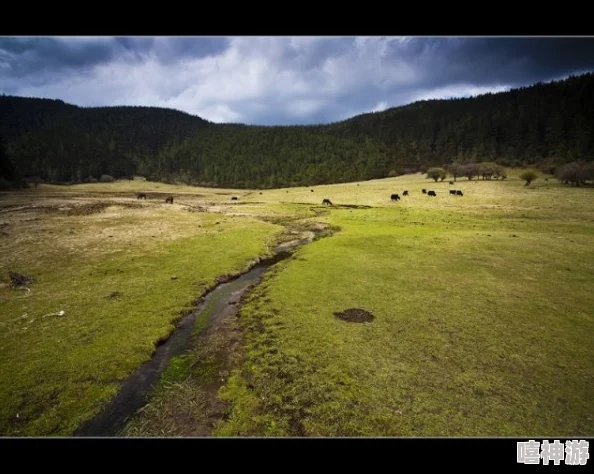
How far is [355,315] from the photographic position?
15.1 metres

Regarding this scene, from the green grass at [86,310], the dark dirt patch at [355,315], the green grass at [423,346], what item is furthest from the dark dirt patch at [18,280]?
the dark dirt patch at [355,315]

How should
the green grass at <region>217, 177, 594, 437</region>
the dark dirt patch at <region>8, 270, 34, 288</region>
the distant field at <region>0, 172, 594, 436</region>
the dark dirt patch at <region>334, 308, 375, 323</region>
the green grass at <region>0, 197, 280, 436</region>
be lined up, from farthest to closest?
1. the dark dirt patch at <region>8, 270, 34, 288</region>
2. the dark dirt patch at <region>334, 308, 375, 323</region>
3. the green grass at <region>0, 197, 280, 436</region>
4. the distant field at <region>0, 172, 594, 436</region>
5. the green grass at <region>217, 177, 594, 437</region>

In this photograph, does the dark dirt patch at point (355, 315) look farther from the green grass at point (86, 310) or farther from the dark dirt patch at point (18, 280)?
the dark dirt patch at point (18, 280)

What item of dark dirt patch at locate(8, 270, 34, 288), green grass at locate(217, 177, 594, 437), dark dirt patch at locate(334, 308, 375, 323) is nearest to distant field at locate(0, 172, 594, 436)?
green grass at locate(217, 177, 594, 437)

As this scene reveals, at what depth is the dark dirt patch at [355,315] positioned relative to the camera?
14.6 m

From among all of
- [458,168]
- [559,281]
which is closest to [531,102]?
[458,168]

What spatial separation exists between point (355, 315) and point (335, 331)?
1.98 m

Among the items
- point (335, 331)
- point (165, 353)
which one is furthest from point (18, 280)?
point (335, 331)

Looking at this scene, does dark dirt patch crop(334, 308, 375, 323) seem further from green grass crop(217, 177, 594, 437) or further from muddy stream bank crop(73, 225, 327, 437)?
muddy stream bank crop(73, 225, 327, 437)

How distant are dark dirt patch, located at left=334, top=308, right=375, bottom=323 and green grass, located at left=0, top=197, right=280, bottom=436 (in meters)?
8.05

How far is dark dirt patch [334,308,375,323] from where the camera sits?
47.8ft
